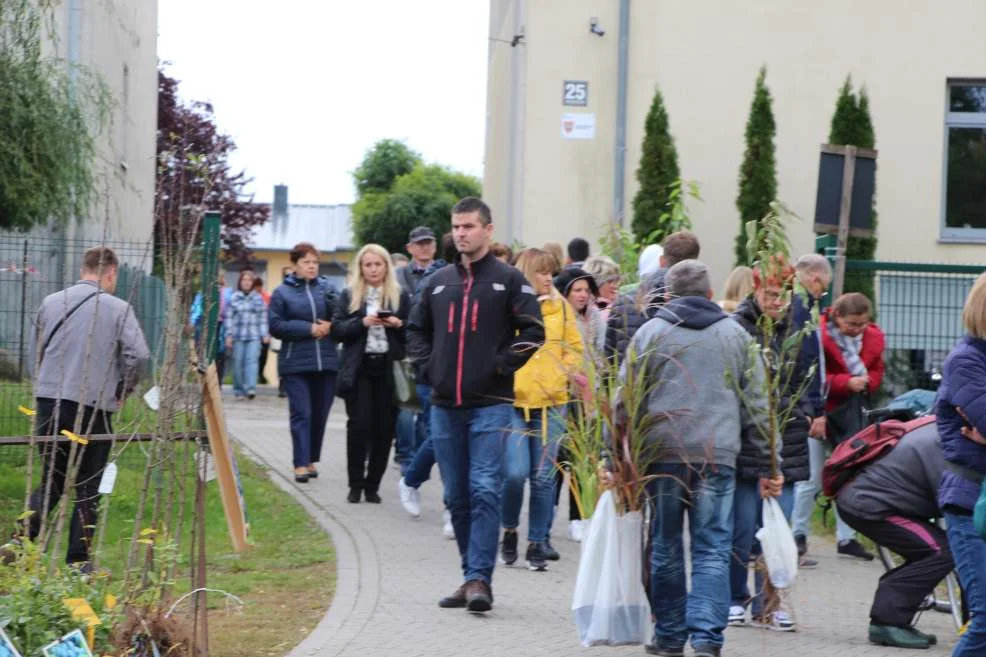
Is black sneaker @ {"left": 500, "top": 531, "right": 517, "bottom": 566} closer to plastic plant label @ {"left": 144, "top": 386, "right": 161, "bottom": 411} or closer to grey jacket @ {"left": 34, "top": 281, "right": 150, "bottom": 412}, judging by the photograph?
grey jacket @ {"left": 34, "top": 281, "right": 150, "bottom": 412}

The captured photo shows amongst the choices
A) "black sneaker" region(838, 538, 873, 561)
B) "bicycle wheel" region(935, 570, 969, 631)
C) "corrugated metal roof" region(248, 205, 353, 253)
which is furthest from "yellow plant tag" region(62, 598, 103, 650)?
"corrugated metal roof" region(248, 205, 353, 253)

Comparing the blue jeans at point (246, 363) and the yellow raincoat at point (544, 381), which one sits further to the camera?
the blue jeans at point (246, 363)

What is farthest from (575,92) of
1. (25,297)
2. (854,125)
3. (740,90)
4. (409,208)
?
(409,208)

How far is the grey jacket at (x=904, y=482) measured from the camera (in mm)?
7535

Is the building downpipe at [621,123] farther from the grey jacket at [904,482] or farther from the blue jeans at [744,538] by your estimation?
the grey jacket at [904,482]

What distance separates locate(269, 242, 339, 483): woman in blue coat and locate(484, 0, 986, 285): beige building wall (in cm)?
811

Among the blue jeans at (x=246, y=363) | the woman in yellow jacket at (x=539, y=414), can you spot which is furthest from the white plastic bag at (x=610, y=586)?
the blue jeans at (x=246, y=363)

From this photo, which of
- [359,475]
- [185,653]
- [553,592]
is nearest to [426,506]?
[359,475]

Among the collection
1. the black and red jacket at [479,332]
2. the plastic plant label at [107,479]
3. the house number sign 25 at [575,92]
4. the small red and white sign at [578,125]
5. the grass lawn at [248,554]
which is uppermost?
the house number sign 25 at [575,92]

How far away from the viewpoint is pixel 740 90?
20.5 meters

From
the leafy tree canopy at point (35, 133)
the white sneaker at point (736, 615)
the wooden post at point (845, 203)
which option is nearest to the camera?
the white sneaker at point (736, 615)

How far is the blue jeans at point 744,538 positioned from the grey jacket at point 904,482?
502 millimetres

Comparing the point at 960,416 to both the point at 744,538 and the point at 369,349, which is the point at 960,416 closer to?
the point at 744,538

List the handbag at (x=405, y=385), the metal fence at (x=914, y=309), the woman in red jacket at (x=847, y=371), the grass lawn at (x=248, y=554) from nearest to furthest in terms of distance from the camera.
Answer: the grass lawn at (x=248, y=554), the woman in red jacket at (x=847, y=371), the handbag at (x=405, y=385), the metal fence at (x=914, y=309)
